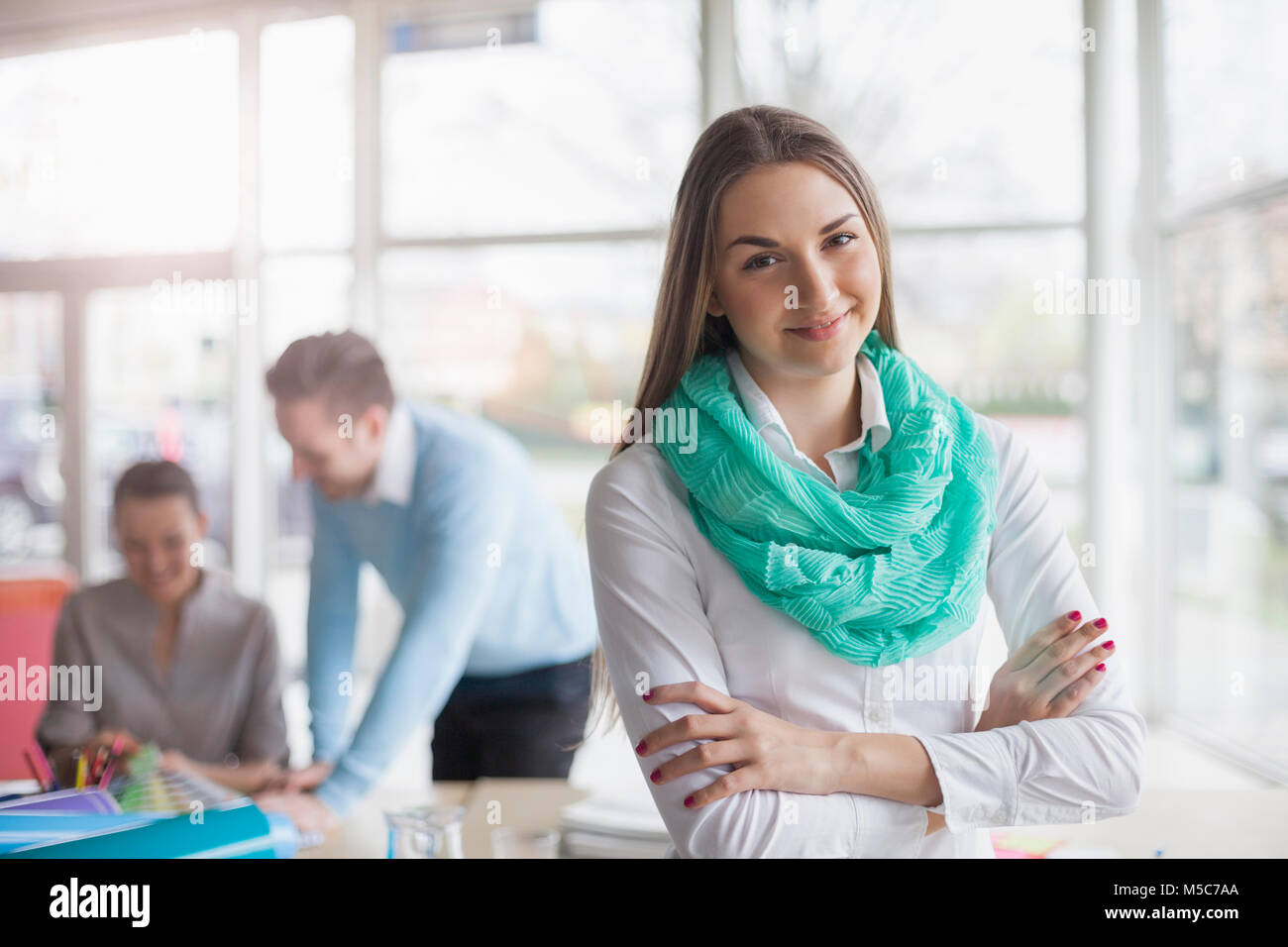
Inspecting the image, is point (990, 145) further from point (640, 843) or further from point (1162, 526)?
point (640, 843)

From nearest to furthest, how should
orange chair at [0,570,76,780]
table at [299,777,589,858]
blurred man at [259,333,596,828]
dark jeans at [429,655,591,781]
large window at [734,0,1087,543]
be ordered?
table at [299,777,589,858] < blurred man at [259,333,596,828] < dark jeans at [429,655,591,781] < orange chair at [0,570,76,780] < large window at [734,0,1087,543]

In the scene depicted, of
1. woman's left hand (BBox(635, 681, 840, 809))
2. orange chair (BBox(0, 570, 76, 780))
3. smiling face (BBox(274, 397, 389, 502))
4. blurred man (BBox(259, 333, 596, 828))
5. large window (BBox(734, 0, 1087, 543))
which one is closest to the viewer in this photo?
woman's left hand (BBox(635, 681, 840, 809))

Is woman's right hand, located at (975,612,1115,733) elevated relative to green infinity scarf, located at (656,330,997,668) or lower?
lower

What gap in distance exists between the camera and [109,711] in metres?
1.96

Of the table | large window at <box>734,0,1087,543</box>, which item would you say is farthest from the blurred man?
large window at <box>734,0,1087,543</box>

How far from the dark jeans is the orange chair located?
144 cm

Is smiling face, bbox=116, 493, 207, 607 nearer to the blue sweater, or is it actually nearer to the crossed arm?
the blue sweater

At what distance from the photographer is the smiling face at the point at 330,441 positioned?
6.27 ft

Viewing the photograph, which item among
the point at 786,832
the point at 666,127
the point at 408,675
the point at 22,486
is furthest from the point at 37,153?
the point at 786,832

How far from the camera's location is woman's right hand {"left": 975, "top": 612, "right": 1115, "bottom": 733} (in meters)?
0.98

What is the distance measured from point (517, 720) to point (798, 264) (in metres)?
1.36

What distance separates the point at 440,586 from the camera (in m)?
1.71

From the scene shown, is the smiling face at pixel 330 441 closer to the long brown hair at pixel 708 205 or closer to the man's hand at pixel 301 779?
the man's hand at pixel 301 779

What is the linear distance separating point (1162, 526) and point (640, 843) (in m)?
2.93
